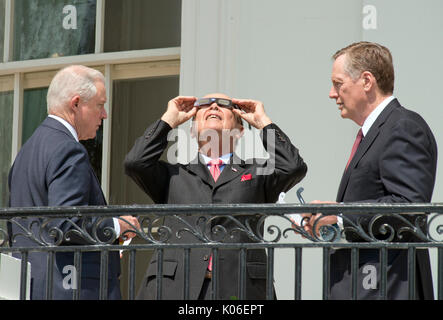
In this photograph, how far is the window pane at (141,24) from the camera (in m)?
7.58

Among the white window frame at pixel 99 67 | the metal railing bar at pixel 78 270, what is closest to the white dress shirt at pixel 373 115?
the metal railing bar at pixel 78 270

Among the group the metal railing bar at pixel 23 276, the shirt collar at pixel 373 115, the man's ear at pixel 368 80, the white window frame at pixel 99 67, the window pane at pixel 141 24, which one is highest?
the window pane at pixel 141 24

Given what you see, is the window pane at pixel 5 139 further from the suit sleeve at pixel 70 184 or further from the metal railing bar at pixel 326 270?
the metal railing bar at pixel 326 270

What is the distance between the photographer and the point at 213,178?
576cm

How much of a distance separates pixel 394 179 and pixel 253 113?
1.37 meters

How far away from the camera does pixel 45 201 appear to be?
16.6ft

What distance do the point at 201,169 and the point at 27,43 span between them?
279 cm

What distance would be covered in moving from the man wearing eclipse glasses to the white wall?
1.99 ft

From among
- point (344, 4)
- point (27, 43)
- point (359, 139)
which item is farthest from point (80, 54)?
point (359, 139)

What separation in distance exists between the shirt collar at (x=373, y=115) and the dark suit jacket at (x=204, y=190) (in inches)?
25.4

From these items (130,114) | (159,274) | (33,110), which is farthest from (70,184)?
(33,110)

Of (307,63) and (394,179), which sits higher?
(307,63)

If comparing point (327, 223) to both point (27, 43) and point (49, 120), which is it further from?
point (27, 43)

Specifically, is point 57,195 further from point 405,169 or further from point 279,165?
point 405,169
